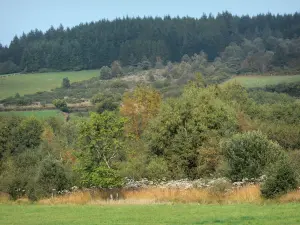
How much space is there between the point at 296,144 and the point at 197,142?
61.5 feet

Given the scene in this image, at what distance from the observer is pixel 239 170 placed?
Result: 109ft

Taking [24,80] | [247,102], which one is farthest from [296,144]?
[24,80]

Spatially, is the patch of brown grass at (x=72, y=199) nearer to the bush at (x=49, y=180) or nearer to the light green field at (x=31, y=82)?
the bush at (x=49, y=180)

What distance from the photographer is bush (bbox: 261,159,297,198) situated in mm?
24984

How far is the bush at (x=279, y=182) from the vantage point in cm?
2498

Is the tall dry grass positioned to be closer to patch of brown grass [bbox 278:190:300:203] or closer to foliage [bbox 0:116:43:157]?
patch of brown grass [bbox 278:190:300:203]

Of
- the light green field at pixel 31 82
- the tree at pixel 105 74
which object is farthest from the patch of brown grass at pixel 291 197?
Answer: the tree at pixel 105 74

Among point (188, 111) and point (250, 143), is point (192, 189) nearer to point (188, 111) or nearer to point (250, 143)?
point (250, 143)

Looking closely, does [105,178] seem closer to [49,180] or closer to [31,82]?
[49,180]

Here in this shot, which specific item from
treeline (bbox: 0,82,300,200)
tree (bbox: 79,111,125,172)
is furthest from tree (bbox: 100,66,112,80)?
tree (bbox: 79,111,125,172)

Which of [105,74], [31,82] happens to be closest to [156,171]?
[31,82]

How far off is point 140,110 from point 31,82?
111 metres

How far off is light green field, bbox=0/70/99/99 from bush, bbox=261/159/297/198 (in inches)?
5253

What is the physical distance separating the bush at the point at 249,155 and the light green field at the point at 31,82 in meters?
125
